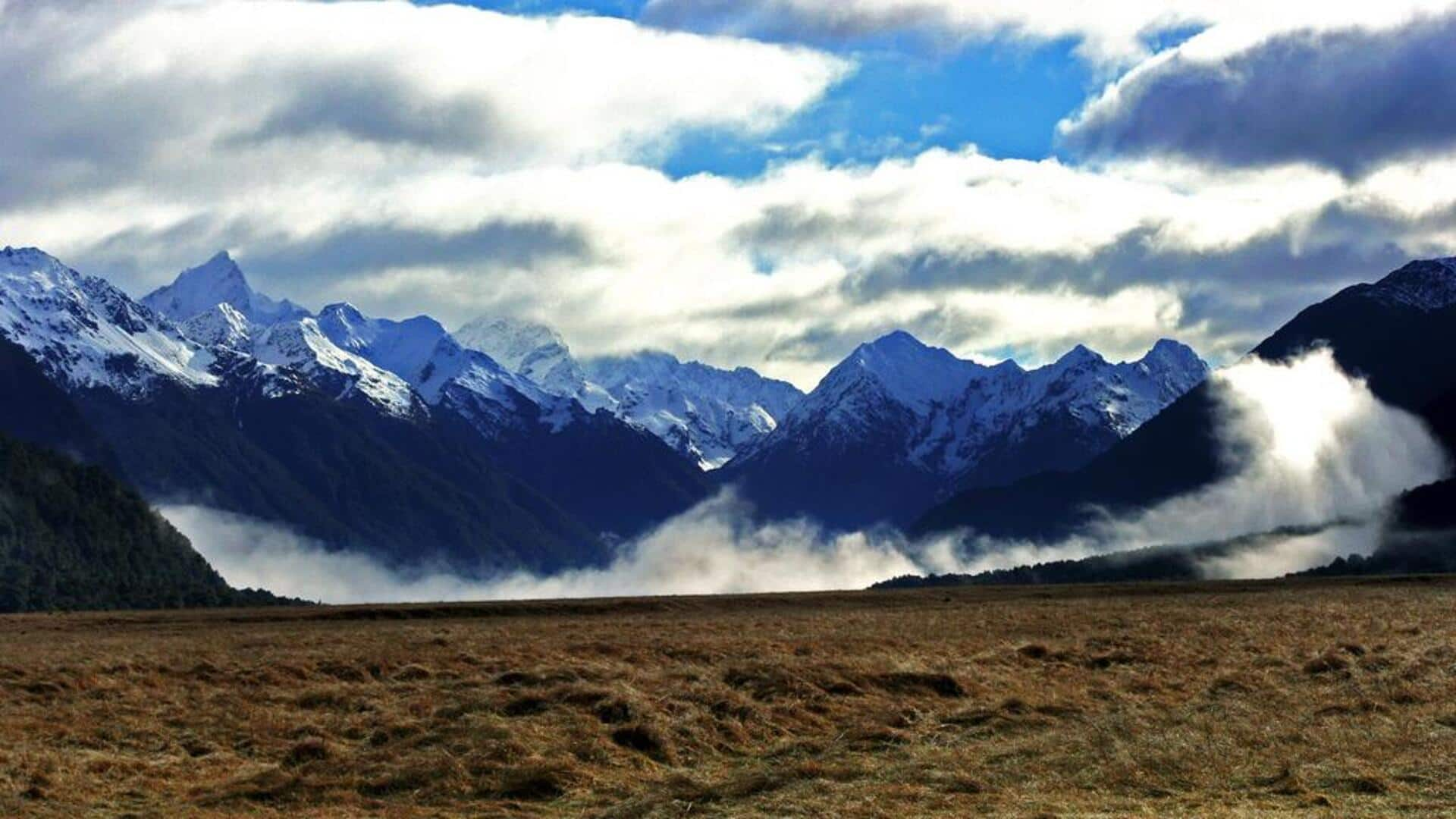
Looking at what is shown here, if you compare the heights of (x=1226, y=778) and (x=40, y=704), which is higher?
(x=40, y=704)

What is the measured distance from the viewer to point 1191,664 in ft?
155

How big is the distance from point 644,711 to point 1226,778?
13.6m

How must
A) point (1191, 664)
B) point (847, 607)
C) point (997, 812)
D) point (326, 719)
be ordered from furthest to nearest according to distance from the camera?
point (847, 607) < point (1191, 664) < point (326, 719) < point (997, 812)

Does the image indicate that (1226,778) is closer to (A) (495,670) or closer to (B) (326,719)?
(B) (326,719)

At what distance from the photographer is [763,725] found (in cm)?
3606

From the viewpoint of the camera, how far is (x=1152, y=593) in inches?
4178

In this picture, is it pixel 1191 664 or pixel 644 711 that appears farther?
pixel 1191 664

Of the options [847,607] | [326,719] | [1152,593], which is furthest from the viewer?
[1152,593]

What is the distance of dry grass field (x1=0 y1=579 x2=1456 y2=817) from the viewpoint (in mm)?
28094

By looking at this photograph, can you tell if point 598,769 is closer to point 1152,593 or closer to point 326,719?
point 326,719

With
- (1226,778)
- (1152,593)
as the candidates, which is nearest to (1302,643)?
(1226,778)

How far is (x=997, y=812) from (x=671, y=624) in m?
52.9

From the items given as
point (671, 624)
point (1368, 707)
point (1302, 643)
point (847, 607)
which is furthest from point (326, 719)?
point (847, 607)

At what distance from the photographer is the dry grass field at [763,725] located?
2809 cm
